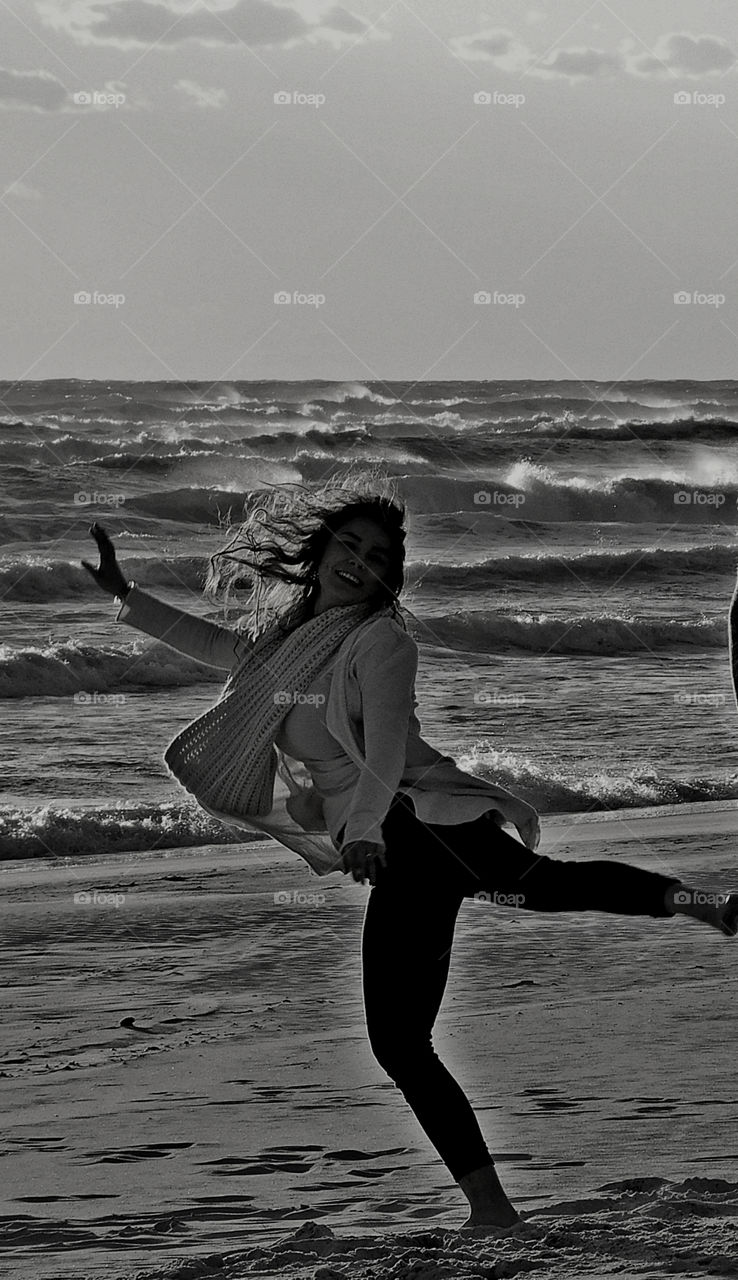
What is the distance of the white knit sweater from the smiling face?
0.13 metres

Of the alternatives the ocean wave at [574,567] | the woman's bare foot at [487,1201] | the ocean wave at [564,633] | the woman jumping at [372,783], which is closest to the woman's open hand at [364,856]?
the woman jumping at [372,783]

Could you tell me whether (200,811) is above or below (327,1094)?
above

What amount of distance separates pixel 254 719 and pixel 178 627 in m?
0.30

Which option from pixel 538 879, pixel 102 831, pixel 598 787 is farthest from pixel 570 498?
pixel 538 879

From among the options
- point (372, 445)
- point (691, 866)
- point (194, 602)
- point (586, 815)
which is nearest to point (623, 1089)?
point (691, 866)

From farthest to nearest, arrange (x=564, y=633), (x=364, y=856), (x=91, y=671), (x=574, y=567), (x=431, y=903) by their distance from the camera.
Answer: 1. (x=574, y=567)
2. (x=564, y=633)
3. (x=91, y=671)
4. (x=431, y=903)
5. (x=364, y=856)

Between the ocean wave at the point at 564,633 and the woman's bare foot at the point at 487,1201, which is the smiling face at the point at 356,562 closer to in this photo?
the woman's bare foot at the point at 487,1201

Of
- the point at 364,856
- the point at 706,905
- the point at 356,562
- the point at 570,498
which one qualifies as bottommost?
the point at 706,905

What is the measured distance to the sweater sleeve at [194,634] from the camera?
3613 millimetres

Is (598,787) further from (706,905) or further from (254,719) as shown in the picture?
(254,719)

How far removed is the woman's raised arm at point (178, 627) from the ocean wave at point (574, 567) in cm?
1541

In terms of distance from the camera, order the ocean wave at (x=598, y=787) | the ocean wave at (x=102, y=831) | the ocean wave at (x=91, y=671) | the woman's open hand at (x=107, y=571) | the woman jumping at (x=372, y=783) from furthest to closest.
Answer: the ocean wave at (x=91, y=671) < the ocean wave at (x=598, y=787) < the ocean wave at (x=102, y=831) < the woman's open hand at (x=107, y=571) < the woman jumping at (x=372, y=783)

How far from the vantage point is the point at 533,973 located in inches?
237

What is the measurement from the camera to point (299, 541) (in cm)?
355
